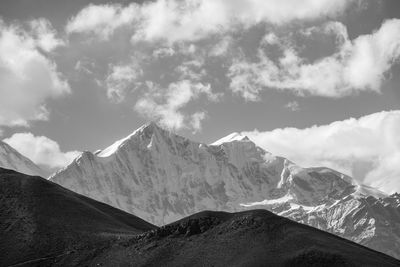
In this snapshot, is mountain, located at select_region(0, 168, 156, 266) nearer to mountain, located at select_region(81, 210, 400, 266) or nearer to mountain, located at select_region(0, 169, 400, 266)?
mountain, located at select_region(0, 169, 400, 266)

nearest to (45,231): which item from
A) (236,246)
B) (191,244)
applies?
(191,244)

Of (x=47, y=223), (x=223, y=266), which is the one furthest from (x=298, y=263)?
(x=47, y=223)

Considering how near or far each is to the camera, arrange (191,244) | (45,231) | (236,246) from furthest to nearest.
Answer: (45,231) < (191,244) < (236,246)

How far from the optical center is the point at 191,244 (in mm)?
151500

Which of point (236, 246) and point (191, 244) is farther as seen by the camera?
point (191, 244)

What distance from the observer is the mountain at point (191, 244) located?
458 ft

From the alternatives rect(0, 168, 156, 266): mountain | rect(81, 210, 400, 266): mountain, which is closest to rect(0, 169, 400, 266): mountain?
rect(81, 210, 400, 266): mountain

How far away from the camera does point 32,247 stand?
16875 centimetres

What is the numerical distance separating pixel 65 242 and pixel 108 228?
21.0 meters

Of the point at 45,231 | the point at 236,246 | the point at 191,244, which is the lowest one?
the point at 236,246

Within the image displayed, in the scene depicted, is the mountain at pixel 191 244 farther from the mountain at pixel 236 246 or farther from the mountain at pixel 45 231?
the mountain at pixel 45 231

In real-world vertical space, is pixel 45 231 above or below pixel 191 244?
above

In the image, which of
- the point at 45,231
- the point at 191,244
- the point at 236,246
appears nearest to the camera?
the point at 236,246

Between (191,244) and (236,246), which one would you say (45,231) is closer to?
(191,244)
